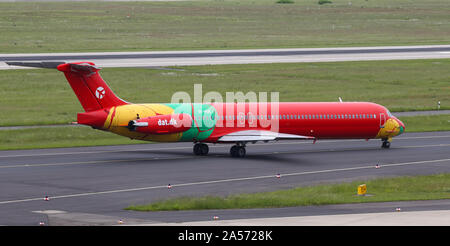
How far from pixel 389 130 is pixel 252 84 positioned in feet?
101

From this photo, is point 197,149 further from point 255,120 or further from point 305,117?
point 305,117

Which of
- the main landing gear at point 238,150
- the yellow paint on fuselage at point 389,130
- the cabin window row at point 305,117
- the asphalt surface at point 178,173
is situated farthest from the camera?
the yellow paint on fuselage at point 389,130

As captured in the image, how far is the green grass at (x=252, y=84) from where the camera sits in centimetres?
7375

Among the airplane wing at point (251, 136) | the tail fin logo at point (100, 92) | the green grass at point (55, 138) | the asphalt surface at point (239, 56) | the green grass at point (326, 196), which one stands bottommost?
the green grass at point (326, 196)

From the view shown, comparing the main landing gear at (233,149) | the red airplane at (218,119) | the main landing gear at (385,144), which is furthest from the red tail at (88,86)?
the main landing gear at (385,144)

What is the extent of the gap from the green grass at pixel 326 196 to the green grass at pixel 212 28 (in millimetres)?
73769

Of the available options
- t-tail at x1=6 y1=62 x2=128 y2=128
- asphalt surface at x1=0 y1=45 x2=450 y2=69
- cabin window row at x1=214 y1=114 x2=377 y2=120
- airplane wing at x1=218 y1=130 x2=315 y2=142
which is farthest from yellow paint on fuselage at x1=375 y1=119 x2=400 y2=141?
asphalt surface at x1=0 y1=45 x2=450 y2=69

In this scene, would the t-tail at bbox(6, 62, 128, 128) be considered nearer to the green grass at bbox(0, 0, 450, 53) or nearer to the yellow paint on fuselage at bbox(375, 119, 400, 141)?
the yellow paint on fuselage at bbox(375, 119, 400, 141)

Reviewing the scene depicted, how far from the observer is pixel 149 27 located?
150 meters

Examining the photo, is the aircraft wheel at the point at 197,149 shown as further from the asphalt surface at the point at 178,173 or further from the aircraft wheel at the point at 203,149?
the asphalt surface at the point at 178,173

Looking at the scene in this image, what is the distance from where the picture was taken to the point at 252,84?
282 feet

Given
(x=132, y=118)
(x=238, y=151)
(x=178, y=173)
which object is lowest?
(x=178, y=173)

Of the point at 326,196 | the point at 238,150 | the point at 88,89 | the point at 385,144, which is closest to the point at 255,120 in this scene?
the point at 238,150
